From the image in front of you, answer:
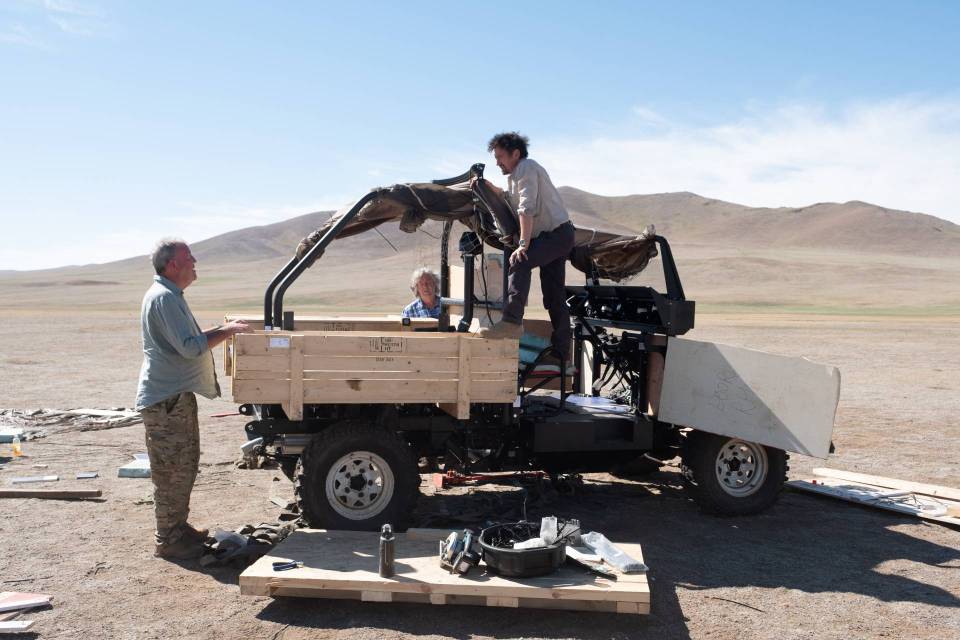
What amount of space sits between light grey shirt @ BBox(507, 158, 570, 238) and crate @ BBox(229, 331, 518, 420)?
1.12 m

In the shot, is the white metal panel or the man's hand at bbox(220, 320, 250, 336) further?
the white metal panel

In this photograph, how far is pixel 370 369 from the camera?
5.84m

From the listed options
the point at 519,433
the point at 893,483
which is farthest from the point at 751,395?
the point at 893,483

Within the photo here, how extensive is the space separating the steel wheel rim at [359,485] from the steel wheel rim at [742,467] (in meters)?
2.88

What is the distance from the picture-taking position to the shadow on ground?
483 centimetres

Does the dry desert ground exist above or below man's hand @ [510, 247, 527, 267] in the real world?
below

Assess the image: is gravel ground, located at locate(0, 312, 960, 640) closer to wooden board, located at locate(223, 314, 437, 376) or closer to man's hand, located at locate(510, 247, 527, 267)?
wooden board, located at locate(223, 314, 437, 376)

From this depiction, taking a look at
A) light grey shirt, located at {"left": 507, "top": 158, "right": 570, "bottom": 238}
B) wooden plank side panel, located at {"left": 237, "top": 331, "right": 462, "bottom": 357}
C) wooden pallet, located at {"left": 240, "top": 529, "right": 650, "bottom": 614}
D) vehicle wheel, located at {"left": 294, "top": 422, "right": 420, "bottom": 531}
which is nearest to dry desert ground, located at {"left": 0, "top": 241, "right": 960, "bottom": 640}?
wooden pallet, located at {"left": 240, "top": 529, "right": 650, "bottom": 614}

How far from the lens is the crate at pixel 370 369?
222 inches

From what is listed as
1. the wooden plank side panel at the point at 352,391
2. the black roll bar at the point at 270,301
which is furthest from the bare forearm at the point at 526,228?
the black roll bar at the point at 270,301

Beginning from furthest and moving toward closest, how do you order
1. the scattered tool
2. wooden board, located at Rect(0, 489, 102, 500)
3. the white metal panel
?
wooden board, located at Rect(0, 489, 102, 500), the white metal panel, the scattered tool

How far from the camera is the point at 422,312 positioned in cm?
875

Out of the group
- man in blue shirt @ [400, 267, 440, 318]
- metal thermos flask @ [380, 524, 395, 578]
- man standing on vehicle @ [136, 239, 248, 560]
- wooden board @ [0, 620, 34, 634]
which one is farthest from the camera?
man in blue shirt @ [400, 267, 440, 318]

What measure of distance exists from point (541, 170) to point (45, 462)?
237 inches
